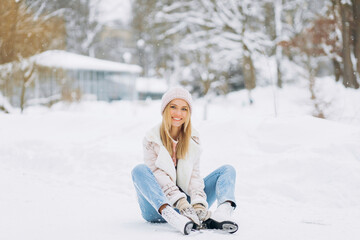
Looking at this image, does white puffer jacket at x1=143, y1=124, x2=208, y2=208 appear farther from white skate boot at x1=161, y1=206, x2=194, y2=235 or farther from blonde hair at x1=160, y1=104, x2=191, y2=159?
white skate boot at x1=161, y1=206, x2=194, y2=235

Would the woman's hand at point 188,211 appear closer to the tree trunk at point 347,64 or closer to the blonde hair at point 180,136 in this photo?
the blonde hair at point 180,136

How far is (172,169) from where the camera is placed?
8.88 feet

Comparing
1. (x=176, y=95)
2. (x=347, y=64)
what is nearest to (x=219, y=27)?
(x=347, y=64)

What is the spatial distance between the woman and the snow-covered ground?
0.33 ft

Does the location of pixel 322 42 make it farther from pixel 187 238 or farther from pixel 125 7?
pixel 125 7

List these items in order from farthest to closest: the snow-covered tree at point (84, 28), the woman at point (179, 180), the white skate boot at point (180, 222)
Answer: the snow-covered tree at point (84, 28) < the woman at point (179, 180) < the white skate boot at point (180, 222)

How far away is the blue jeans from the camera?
2.52 m

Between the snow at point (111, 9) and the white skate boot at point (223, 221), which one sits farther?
the snow at point (111, 9)

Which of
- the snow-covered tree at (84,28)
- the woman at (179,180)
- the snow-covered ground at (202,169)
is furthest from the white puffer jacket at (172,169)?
the snow-covered tree at (84,28)

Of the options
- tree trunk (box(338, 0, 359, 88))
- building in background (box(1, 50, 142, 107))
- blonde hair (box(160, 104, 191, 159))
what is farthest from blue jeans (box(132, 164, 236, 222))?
building in background (box(1, 50, 142, 107))

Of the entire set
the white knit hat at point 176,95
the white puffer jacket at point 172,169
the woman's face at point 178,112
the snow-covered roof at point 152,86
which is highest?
the snow-covered roof at point 152,86

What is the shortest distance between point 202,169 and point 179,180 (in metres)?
2.52

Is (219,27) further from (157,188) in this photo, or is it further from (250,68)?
(157,188)

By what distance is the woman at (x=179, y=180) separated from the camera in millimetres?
2475
